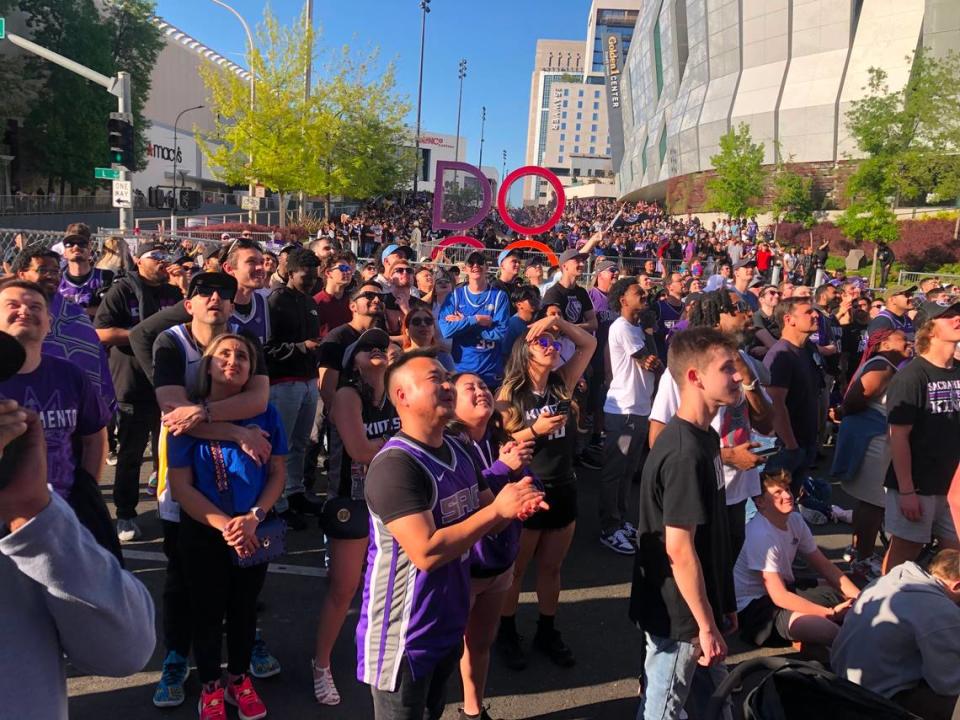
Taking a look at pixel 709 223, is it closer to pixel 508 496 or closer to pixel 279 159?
pixel 279 159

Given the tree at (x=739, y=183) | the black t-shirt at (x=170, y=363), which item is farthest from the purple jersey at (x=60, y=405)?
the tree at (x=739, y=183)

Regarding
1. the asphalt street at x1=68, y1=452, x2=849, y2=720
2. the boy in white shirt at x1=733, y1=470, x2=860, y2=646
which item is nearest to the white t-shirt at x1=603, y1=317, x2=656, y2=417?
the asphalt street at x1=68, y1=452, x2=849, y2=720

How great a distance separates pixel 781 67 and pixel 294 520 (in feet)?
156

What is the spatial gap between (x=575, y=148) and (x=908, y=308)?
171997 millimetres

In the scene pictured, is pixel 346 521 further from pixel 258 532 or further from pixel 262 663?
pixel 262 663

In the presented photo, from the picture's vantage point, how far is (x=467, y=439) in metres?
2.73

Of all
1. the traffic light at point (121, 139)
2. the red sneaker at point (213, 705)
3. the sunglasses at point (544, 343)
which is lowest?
the red sneaker at point (213, 705)

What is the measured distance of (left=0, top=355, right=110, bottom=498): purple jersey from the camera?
112 inches

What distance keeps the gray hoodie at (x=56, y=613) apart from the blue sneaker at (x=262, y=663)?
2.44 meters

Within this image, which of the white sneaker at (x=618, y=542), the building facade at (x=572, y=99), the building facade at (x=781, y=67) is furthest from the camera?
the building facade at (x=572, y=99)

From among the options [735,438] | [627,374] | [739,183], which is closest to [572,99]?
[739,183]

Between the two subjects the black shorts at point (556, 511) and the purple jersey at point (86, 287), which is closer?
the black shorts at point (556, 511)

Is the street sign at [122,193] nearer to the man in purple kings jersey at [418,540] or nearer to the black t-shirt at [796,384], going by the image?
the black t-shirt at [796,384]

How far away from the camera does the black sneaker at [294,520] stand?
536 centimetres
